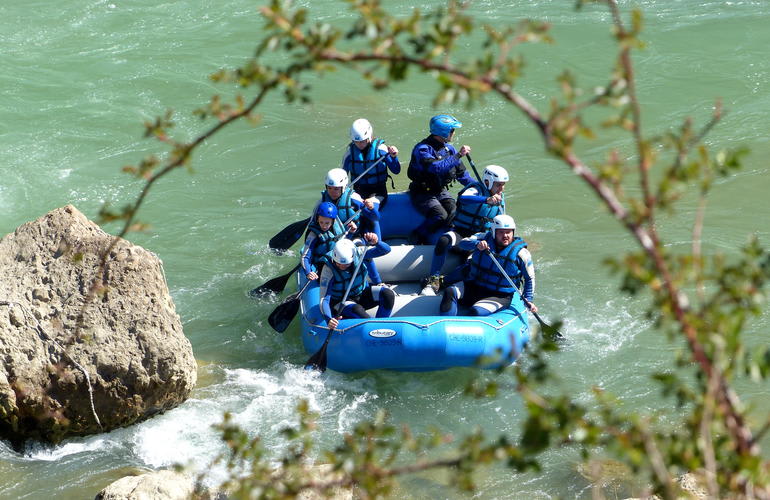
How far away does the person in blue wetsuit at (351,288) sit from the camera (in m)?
8.12

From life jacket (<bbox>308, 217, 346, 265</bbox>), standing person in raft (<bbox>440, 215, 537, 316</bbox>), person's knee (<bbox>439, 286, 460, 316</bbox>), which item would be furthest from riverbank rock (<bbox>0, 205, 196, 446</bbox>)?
standing person in raft (<bbox>440, 215, 537, 316</bbox>)

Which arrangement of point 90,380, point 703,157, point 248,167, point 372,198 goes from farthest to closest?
point 248,167
point 372,198
point 90,380
point 703,157

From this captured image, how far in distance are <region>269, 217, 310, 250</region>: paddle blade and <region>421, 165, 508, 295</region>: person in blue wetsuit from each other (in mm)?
1869

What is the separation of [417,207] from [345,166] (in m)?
0.90

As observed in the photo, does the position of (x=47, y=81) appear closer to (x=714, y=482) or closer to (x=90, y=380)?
(x=90, y=380)

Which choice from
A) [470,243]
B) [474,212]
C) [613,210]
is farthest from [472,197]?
[613,210]

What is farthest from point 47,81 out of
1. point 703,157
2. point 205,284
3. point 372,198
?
point 703,157

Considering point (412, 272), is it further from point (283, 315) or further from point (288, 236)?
point (288, 236)

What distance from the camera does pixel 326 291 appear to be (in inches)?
326

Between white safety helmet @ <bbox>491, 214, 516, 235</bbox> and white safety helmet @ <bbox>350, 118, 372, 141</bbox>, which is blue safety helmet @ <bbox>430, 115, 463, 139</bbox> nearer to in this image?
white safety helmet @ <bbox>350, 118, 372, 141</bbox>

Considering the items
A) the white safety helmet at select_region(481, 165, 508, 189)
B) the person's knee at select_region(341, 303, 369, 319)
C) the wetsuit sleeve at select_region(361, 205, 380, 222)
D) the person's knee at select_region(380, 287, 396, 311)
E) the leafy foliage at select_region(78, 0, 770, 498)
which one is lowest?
the person's knee at select_region(341, 303, 369, 319)

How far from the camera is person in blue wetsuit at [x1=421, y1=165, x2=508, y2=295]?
8.74 metres

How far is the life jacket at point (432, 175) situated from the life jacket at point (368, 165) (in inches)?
14.3

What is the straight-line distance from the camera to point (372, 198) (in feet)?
30.9
